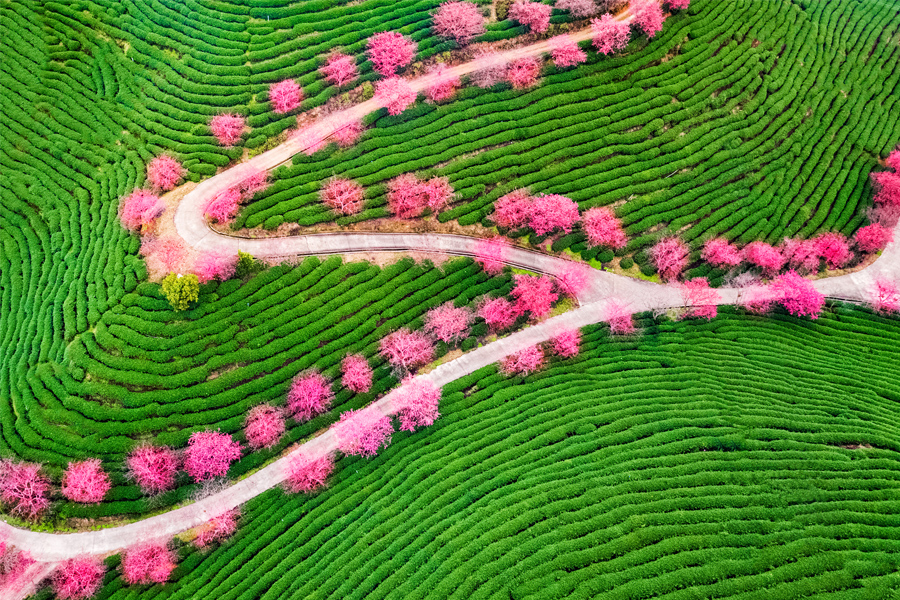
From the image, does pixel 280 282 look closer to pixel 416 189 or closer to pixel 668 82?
pixel 416 189

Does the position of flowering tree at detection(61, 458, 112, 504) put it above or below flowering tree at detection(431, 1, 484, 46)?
below

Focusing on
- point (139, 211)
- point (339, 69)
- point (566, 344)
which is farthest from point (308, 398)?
point (339, 69)

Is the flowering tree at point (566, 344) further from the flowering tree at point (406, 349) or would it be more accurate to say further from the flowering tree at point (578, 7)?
the flowering tree at point (578, 7)

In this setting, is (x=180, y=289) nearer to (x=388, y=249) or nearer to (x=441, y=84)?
(x=388, y=249)

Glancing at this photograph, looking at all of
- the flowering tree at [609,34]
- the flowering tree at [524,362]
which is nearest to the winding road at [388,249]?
the flowering tree at [524,362]

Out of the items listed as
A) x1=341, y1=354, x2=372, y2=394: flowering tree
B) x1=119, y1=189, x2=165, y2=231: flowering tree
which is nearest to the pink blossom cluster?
x1=341, y1=354, x2=372, y2=394: flowering tree

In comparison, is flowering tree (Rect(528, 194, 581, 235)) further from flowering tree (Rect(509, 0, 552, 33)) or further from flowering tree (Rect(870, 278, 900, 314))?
flowering tree (Rect(870, 278, 900, 314))
